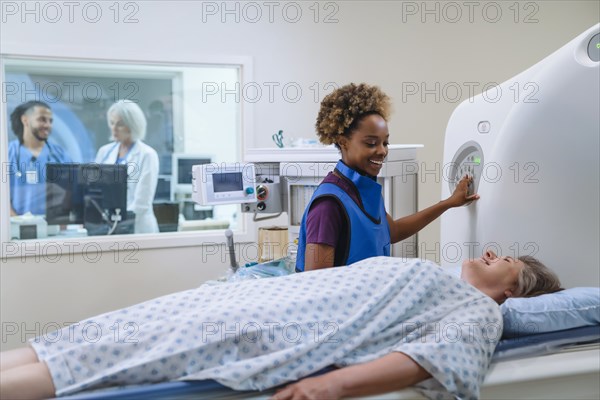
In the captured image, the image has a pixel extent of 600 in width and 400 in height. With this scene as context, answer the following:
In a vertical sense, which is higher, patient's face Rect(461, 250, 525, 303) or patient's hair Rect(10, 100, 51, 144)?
patient's hair Rect(10, 100, 51, 144)

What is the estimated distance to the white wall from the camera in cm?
338

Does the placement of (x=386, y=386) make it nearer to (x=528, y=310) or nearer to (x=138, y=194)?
(x=528, y=310)

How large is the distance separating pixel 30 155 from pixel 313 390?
283cm

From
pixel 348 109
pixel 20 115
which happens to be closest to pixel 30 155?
pixel 20 115

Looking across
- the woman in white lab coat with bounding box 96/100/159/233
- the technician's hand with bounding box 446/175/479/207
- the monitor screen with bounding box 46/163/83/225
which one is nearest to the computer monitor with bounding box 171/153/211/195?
the woman in white lab coat with bounding box 96/100/159/233

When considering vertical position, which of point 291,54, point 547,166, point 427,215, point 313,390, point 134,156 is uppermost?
point 291,54

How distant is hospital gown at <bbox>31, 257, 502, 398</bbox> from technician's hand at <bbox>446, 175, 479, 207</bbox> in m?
0.61

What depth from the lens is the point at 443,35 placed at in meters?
3.95

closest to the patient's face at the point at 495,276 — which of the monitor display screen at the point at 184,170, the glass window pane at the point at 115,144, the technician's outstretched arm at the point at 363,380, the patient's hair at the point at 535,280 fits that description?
the patient's hair at the point at 535,280

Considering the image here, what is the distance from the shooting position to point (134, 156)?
3.73m

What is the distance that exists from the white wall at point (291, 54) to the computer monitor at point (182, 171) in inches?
15.7

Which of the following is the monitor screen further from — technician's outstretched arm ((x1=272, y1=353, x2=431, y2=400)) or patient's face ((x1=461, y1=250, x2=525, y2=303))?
technician's outstretched arm ((x1=272, y1=353, x2=431, y2=400))

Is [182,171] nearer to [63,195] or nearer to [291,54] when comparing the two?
[63,195]

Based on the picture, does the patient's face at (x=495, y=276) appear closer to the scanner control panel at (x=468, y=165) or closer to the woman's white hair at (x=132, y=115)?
the scanner control panel at (x=468, y=165)
